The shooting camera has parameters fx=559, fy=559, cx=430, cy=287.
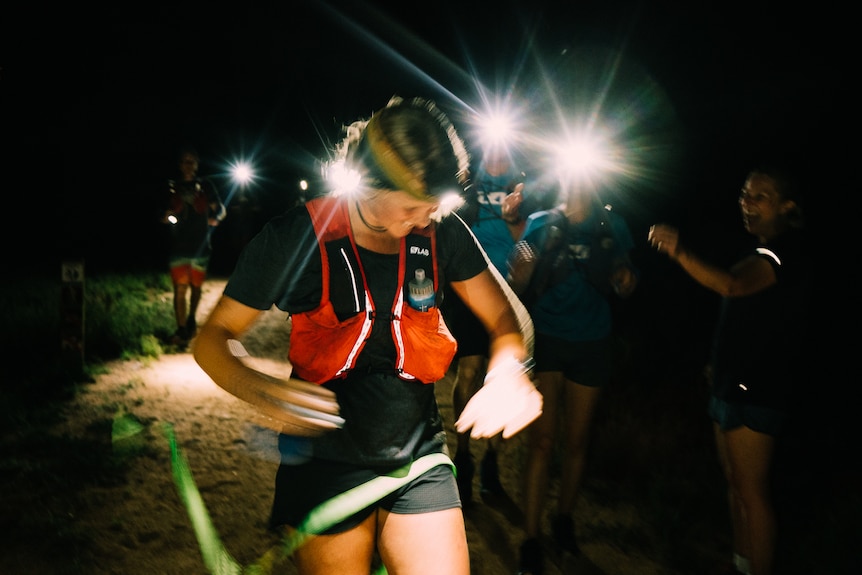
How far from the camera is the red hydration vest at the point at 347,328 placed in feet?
5.82

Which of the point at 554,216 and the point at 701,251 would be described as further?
the point at 701,251

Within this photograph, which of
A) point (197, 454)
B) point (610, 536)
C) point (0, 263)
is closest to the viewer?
point (610, 536)

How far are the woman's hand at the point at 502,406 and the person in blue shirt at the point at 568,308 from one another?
1588 millimetres

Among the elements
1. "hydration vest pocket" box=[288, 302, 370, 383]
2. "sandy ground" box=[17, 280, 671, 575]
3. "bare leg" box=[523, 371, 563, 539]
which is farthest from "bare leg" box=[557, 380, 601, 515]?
"hydration vest pocket" box=[288, 302, 370, 383]

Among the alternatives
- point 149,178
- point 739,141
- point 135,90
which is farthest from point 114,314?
point 135,90

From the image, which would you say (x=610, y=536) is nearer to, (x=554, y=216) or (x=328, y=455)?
(x=554, y=216)

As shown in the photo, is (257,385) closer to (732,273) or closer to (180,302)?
(732,273)

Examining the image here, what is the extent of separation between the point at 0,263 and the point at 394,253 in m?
17.1

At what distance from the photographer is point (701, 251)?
33.9 ft

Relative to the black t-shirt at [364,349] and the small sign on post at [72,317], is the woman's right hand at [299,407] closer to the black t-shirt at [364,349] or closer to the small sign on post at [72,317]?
the black t-shirt at [364,349]

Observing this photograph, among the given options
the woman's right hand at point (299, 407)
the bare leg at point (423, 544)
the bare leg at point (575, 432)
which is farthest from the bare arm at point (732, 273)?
the woman's right hand at point (299, 407)

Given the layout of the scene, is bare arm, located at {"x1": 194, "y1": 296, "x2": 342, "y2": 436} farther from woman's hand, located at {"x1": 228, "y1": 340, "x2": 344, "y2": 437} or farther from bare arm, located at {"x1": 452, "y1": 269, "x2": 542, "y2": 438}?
bare arm, located at {"x1": 452, "y1": 269, "x2": 542, "y2": 438}

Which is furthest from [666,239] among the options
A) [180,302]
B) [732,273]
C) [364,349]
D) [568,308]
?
[180,302]

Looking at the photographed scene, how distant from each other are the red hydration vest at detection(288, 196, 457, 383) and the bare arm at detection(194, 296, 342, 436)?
0.54 feet
